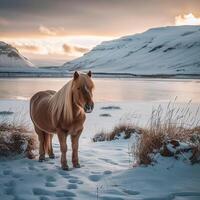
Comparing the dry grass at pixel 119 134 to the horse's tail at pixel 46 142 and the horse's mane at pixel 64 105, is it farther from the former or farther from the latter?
the horse's mane at pixel 64 105

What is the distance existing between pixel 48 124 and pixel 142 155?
1902mm

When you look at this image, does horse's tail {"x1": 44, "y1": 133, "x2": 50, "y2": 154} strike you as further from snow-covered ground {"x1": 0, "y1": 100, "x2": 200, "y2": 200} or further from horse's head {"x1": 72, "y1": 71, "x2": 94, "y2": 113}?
horse's head {"x1": 72, "y1": 71, "x2": 94, "y2": 113}

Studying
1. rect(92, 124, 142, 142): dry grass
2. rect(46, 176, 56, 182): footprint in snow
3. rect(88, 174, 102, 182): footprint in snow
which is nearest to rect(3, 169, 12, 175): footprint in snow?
rect(46, 176, 56, 182): footprint in snow

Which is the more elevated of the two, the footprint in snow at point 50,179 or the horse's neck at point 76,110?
the horse's neck at point 76,110

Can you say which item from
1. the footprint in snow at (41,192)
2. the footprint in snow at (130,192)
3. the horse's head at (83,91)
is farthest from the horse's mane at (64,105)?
the footprint in snow at (130,192)

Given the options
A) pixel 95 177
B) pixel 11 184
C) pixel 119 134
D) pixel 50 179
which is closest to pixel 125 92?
pixel 119 134

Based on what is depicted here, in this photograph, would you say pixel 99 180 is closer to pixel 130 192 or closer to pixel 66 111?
pixel 130 192

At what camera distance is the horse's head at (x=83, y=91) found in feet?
19.6

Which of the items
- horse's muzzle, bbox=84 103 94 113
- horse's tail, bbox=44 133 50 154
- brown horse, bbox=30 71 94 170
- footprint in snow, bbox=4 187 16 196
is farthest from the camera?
horse's tail, bbox=44 133 50 154

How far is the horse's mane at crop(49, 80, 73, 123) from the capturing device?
21.0 feet

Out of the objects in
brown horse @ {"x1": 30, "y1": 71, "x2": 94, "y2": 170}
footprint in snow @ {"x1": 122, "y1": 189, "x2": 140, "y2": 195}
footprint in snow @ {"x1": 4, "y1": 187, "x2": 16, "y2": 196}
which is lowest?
footprint in snow @ {"x1": 4, "y1": 187, "x2": 16, "y2": 196}

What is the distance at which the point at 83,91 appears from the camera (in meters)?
6.05

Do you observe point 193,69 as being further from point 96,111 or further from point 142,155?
point 142,155

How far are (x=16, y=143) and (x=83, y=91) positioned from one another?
88.3 inches
